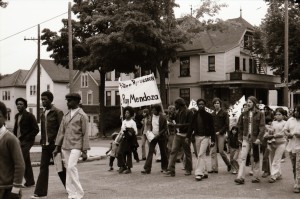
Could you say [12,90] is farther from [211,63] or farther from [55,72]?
[211,63]

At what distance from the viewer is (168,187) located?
10805 mm

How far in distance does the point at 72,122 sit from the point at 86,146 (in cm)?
50

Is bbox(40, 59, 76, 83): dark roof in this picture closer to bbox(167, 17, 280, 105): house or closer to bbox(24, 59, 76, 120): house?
bbox(24, 59, 76, 120): house

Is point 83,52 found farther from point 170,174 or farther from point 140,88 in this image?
point 170,174

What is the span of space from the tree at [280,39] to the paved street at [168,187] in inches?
1009

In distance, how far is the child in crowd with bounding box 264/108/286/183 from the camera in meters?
11.6

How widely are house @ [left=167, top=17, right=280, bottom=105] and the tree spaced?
6229 mm

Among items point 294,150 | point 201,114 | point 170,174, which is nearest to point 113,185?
point 170,174

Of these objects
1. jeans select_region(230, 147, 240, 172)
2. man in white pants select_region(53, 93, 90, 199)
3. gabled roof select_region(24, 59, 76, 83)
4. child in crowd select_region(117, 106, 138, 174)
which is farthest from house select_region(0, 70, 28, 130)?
man in white pants select_region(53, 93, 90, 199)

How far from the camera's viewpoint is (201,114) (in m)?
12.0

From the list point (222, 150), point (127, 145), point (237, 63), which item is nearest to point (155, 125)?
point (127, 145)

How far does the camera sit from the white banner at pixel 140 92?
16.2m

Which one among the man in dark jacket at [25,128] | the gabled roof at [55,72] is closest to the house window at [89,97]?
the gabled roof at [55,72]

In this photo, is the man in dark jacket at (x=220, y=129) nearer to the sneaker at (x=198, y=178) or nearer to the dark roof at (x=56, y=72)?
the sneaker at (x=198, y=178)
